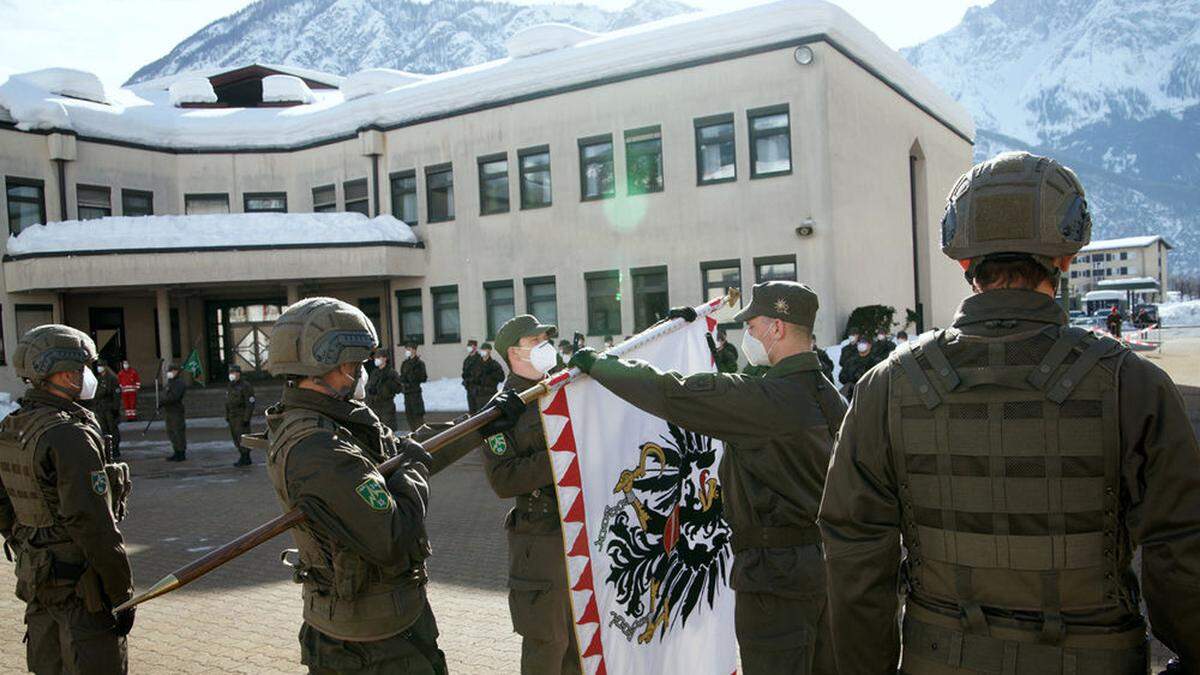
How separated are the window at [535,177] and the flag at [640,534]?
2252 centimetres

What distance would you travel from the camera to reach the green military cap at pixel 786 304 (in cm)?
398

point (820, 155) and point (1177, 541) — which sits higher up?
point (820, 155)

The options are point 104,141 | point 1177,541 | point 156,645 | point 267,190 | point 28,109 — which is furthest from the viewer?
point 267,190

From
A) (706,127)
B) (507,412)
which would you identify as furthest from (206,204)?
(507,412)

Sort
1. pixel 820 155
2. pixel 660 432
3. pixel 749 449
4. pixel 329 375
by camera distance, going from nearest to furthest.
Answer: pixel 329 375 → pixel 749 449 → pixel 660 432 → pixel 820 155

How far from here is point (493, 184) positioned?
90.5ft

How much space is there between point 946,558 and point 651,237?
23025 mm

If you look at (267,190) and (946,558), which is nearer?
(946,558)

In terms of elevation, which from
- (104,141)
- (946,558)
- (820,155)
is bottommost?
(946,558)

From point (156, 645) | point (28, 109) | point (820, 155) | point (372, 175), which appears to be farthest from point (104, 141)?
point (156, 645)

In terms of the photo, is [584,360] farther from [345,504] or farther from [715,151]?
[715,151]

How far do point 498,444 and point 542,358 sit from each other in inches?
22.8

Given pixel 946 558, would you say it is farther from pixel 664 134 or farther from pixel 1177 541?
pixel 664 134

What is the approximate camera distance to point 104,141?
28453 millimetres
